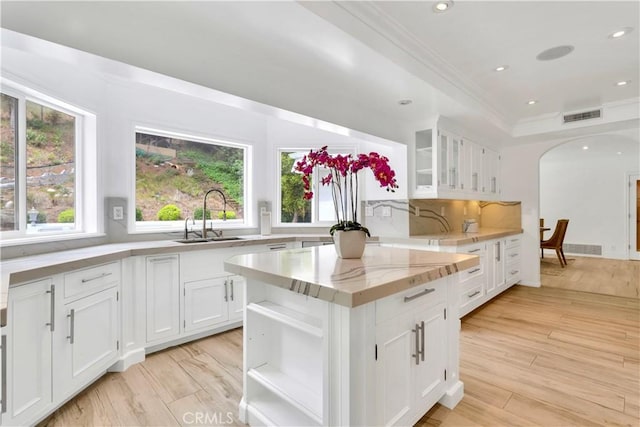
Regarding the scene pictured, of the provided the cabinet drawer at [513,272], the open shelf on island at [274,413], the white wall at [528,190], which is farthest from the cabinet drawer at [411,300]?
the white wall at [528,190]

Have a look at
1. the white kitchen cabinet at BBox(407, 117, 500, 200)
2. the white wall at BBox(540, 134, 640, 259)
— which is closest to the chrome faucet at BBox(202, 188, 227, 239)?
the white kitchen cabinet at BBox(407, 117, 500, 200)

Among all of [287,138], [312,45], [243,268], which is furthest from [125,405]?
[287,138]

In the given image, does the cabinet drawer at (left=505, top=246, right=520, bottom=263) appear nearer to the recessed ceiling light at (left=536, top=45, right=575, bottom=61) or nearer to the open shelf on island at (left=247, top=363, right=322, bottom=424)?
the recessed ceiling light at (left=536, top=45, right=575, bottom=61)

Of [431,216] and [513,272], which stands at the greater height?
[431,216]

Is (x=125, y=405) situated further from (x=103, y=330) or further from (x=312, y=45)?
(x=312, y=45)

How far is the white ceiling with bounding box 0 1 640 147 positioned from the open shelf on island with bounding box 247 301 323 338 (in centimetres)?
136

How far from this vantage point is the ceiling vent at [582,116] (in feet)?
12.1

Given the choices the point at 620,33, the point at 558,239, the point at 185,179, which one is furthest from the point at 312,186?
the point at 558,239

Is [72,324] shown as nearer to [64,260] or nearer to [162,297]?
[64,260]

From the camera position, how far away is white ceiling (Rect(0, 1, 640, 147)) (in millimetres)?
1569

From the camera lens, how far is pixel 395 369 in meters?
1.45

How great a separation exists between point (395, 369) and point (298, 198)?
280 cm

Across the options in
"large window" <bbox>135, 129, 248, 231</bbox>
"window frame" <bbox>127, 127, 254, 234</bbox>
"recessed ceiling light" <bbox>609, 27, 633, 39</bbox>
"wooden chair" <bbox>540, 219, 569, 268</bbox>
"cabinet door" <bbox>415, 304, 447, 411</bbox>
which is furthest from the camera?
"wooden chair" <bbox>540, 219, 569, 268</bbox>

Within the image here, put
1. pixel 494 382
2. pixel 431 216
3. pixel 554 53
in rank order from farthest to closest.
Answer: pixel 431 216 < pixel 554 53 < pixel 494 382
